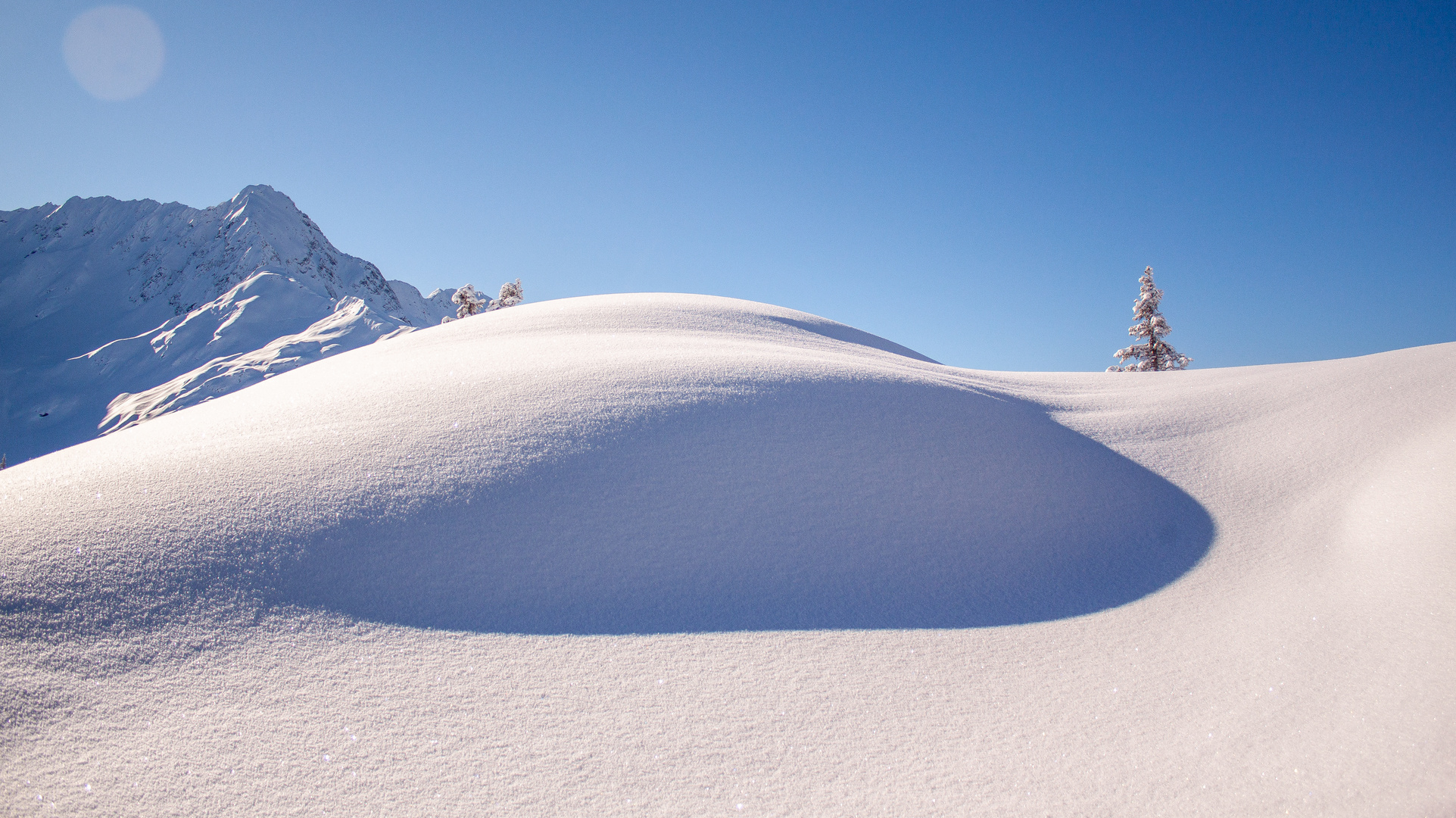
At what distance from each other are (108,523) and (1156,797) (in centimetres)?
751

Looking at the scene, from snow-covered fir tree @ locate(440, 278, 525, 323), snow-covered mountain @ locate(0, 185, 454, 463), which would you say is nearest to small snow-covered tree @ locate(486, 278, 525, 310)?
snow-covered fir tree @ locate(440, 278, 525, 323)

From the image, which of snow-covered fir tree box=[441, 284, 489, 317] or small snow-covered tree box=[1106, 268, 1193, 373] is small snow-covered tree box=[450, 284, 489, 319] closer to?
snow-covered fir tree box=[441, 284, 489, 317]

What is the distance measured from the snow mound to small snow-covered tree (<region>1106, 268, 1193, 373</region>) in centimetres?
2040

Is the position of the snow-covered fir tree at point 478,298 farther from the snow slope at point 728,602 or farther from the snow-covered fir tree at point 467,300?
the snow slope at point 728,602

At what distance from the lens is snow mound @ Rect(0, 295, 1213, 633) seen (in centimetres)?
436

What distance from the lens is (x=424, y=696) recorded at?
11.9 feet

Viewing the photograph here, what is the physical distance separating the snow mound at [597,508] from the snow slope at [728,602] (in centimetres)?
4

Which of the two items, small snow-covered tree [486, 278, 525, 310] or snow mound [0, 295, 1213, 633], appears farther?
small snow-covered tree [486, 278, 525, 310]

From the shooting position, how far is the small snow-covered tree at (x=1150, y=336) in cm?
2311

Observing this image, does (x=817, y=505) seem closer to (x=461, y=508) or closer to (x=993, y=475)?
(x=993, y=475)

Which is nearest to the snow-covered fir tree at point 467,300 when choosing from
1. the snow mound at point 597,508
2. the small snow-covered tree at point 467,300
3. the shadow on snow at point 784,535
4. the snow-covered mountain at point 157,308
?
the small snow-covered tree at point 467,300

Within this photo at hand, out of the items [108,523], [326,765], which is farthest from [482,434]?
[326,765]

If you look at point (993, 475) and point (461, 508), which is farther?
point (993, 475)

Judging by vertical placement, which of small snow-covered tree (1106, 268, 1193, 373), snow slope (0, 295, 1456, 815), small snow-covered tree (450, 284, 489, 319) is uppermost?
small snow-covered tree (450, 284, 489, 319)
